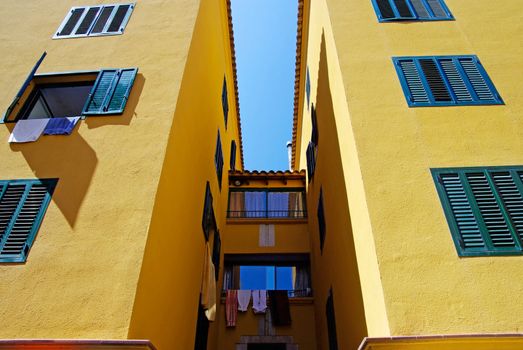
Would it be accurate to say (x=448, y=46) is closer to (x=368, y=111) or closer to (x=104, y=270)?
(x=368, y=111)

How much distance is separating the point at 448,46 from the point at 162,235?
7654 mm

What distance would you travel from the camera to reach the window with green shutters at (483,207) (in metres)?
5.91

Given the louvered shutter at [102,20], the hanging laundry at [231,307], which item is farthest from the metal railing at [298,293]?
the louvered shutter at [102,20]

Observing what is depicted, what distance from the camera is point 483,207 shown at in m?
6.41

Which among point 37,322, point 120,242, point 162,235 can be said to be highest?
point 162,235

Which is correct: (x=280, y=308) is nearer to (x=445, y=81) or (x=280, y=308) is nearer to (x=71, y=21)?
(x=445, y=81)

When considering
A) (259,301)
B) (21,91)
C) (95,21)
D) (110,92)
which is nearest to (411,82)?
(110,92)

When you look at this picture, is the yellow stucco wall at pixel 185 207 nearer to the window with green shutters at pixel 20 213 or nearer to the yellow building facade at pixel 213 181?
the yellow building facade at pixel 213 181

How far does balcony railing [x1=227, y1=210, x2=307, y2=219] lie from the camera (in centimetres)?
1507

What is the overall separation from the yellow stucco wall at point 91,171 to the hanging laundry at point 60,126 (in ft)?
0.47

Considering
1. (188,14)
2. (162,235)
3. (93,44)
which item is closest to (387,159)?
(162,235)

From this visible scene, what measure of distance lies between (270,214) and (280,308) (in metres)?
4.12

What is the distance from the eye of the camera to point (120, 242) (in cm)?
592

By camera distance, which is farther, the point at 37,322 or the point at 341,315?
the point at 341,315
